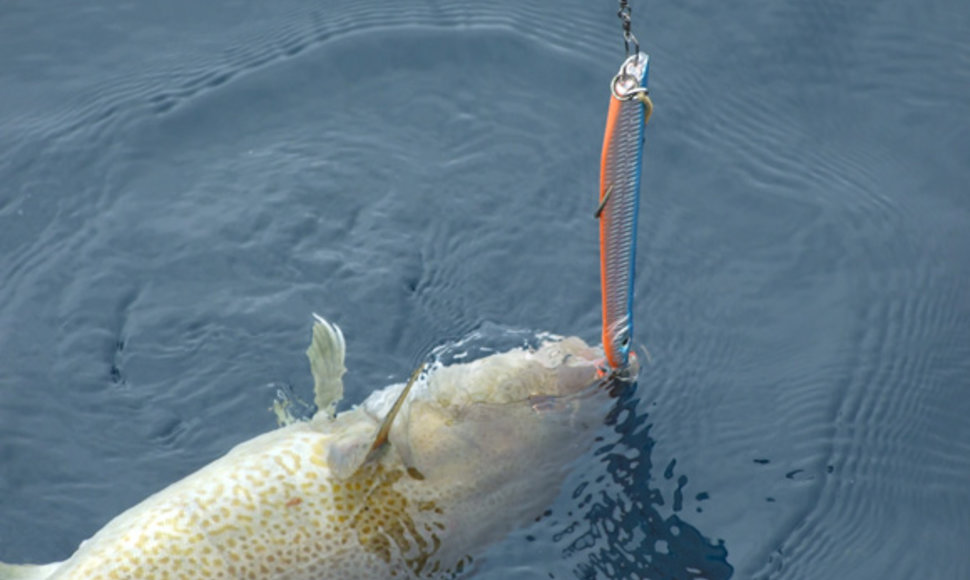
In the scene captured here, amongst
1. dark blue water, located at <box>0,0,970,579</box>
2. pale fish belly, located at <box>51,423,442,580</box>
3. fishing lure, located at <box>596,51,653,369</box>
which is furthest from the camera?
dark blue water, located at <box>0,0,970,579</box>

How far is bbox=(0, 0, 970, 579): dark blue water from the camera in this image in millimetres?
6535

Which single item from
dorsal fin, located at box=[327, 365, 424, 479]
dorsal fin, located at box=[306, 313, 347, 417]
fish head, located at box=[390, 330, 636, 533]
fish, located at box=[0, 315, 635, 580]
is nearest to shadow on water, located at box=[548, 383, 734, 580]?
fish head, located at box=[390, 330, 636, 533]

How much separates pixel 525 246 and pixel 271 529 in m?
2.97

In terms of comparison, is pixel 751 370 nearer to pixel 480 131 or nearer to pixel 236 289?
pixel 480 131

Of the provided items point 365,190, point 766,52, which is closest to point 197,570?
point 365,190

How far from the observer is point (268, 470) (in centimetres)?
545

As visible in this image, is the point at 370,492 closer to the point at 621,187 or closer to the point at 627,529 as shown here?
the point at 627,529

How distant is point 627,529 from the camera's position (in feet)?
20.6

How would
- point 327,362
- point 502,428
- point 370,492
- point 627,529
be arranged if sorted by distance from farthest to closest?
point 627,529, point 327,362, point 502,428, point 370,492

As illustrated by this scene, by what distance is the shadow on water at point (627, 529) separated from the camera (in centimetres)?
612

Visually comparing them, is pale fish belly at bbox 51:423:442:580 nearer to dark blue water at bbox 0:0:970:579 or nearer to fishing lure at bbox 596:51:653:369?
dark blue water at bbox 0:0:970:579

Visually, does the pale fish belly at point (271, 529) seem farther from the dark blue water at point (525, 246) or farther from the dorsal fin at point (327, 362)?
the dark blue water at point (525, 246)

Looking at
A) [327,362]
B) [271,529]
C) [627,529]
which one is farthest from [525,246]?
[271,529]

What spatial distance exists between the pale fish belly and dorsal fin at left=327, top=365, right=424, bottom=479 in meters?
0.05
